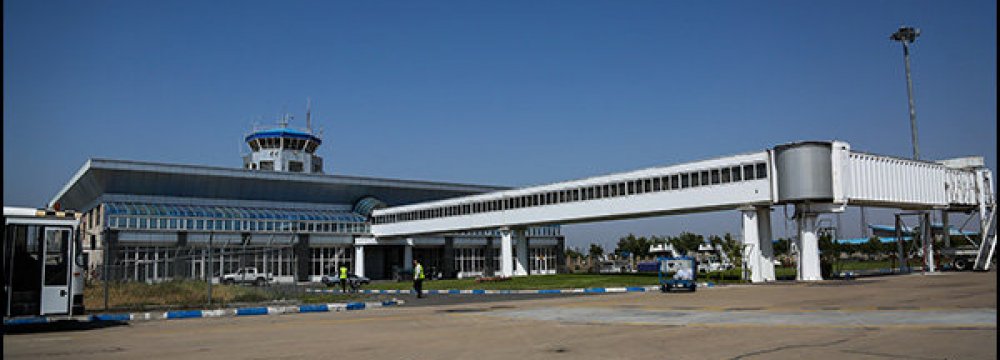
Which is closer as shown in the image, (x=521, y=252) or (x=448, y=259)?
(x=521, y=252)

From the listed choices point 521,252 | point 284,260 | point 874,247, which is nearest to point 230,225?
point 284,260

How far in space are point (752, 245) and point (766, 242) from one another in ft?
3.24

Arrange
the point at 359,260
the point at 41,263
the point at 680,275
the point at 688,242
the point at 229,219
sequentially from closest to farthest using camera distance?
the point at 41,263 → the point at 680,275 → the point at 229,219 → the point at 359,260 → the point at 688,242

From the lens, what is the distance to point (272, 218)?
67688mm

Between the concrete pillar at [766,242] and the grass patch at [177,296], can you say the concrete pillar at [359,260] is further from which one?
the grass patch at [177,296]

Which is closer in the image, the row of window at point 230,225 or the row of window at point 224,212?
the row of window at point 230,225

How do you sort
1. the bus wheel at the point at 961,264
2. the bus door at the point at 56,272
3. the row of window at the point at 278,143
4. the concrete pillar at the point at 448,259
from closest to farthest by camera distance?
1. the bus door at the point at 56,272
2. the bus wheel at the point at 961,264
3. the concrete pillar at the point at 448,259
4. the row of window at the point at 278,143

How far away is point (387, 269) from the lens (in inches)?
3027

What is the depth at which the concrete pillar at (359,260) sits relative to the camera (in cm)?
7231

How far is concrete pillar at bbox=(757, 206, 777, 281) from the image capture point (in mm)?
41594

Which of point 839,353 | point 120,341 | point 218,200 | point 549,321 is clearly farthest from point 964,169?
point 218,200

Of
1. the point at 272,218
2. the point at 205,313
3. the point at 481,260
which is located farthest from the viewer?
the point at 481,260

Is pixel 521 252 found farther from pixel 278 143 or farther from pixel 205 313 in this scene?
pixel 205 313

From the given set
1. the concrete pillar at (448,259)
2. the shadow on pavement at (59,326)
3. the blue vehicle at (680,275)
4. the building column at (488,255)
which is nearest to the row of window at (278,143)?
the concrete pillar at (448,259)
